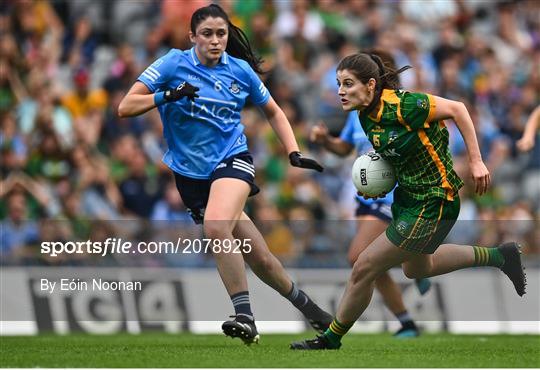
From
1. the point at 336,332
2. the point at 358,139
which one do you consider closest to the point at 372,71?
the point at 336,332

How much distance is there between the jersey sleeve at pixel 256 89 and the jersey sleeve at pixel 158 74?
578 mm

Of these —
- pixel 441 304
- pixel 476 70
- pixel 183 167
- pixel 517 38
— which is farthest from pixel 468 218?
pixel 183 167

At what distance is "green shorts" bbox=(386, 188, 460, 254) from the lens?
826cm

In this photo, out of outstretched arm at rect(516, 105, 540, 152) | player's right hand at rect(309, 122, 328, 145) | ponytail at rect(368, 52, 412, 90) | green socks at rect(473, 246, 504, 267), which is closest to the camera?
ponytail at rect(368, 52, 412, 90)

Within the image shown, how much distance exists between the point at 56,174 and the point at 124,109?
227 inches

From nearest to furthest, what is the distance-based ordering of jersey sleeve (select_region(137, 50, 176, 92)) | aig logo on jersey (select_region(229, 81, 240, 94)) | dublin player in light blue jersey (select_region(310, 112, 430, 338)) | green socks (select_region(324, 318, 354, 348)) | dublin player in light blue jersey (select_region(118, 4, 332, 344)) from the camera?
green socks (select_region(324, 318, 354, 348)) < dublin player in light blue jersey (select_region(118, 4, 332, 344)) < jersey sleeve (select_region(137, 50, 176, 92)) < aig logo on jersey (select_region(229, 81, 240, 94)) < dublin player in light blue jersey (select_region(310, 112, 430, 338))

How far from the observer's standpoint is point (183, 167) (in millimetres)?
9148

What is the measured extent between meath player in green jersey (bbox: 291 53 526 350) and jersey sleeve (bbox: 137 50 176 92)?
4.35 ft

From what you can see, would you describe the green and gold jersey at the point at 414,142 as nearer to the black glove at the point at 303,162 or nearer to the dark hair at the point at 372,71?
the dark hair at the point at 372,71

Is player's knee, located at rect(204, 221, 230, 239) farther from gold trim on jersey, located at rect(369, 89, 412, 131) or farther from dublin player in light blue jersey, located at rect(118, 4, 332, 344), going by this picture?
gold trim on jersey, located at rect(369, 89, 412, 131)

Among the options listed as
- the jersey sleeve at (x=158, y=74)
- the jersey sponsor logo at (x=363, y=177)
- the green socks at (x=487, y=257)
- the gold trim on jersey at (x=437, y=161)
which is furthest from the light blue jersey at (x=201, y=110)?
the green socks at (x=487, y=257)

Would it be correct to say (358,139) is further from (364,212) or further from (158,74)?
(158,74)

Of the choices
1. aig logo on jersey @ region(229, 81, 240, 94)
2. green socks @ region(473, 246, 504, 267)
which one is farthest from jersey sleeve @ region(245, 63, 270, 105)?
green socks @ region(473, 246, 504, 267)

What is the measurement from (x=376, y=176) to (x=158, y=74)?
1.69 meters
